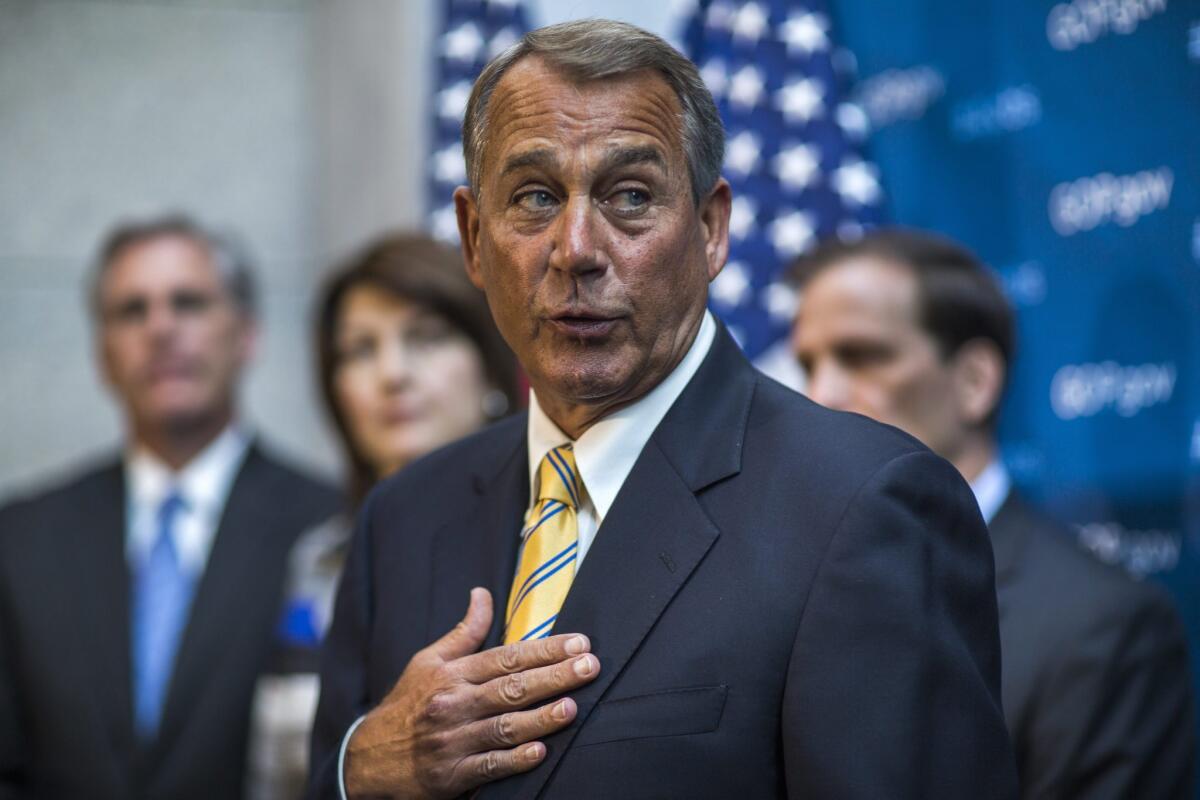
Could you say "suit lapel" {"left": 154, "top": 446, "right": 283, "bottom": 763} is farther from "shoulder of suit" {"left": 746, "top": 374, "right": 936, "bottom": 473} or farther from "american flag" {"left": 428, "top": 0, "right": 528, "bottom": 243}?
"shoulder of suit" {"left": 746, "top": 374, "right": 936, "bottom": 473}

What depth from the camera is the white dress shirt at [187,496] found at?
12.6 ft

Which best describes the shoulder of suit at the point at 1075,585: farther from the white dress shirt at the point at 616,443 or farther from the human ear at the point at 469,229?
the human ear at the point at 469,229

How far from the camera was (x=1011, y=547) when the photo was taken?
274 cm

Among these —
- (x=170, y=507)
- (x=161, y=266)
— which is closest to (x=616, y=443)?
(x=170, y=507)

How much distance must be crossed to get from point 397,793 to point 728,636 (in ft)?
1.62

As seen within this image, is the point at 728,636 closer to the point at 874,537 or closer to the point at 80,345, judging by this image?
the point at 874,537

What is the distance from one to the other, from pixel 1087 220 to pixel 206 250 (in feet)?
8.47

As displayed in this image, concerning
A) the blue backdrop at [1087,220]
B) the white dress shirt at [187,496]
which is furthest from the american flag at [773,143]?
the white dress shirt at [187,496]

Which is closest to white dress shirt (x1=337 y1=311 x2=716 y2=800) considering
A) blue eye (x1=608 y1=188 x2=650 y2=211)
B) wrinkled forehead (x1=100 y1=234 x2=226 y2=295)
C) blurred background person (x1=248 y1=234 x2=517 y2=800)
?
blue eye (x1=608 y1=188 x2=650 y2=211)

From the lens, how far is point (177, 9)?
5.86 metres

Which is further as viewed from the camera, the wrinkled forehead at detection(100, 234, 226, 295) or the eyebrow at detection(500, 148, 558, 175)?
the wrinkled forehead at detection(100, 234, 226, 295)

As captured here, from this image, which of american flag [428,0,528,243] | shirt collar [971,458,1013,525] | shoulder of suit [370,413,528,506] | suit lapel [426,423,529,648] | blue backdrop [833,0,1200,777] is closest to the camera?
suit lapel [426,423,529,648]

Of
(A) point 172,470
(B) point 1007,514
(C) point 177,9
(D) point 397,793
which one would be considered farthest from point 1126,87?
(C) point 177,9

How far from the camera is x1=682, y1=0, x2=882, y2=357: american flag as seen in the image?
4070 millimetres
